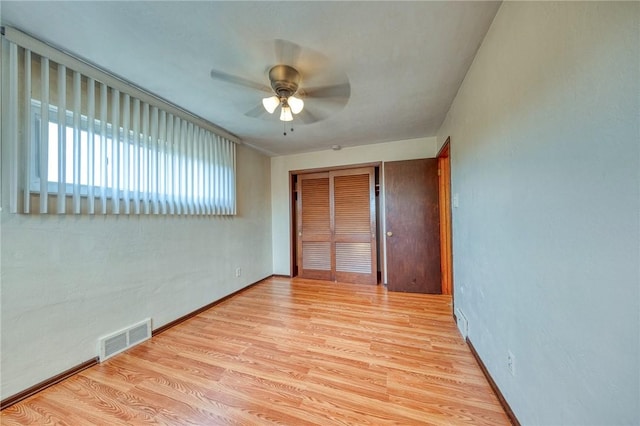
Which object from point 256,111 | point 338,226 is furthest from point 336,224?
point 256,111

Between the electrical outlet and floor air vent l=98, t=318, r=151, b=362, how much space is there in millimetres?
2847

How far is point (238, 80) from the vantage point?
73.0 inches

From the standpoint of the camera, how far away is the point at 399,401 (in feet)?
4.52

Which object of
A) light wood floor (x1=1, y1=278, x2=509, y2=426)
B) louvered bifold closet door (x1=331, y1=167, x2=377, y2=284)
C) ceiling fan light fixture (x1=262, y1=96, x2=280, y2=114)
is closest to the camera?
light wood floor (x1=1, y1=278, x2=509, y2=426)

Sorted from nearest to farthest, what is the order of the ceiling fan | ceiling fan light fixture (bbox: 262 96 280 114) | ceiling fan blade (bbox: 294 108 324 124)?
the ceiling fan, ceiling fan light fixture (bbox: 262 96 280 114), ceiling fan blade (bbox: 294 108 324 124)

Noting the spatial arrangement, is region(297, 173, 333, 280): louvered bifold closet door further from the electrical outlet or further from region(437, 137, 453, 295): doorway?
the electrical outlet

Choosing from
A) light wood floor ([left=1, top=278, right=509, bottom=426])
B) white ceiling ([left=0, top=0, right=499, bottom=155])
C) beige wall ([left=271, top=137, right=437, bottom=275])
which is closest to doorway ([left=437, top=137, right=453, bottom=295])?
beige wall ([left=271, top=137, right=437, bottom=275])

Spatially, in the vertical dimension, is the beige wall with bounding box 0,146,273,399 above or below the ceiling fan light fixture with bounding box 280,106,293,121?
below

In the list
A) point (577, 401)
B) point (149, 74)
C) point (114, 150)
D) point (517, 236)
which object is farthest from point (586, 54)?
point (114, 150)

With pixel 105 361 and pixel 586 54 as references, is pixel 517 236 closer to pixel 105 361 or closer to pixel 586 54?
pixel 586 54

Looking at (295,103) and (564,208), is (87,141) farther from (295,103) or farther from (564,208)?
(564,208)

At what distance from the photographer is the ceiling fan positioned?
1.59m

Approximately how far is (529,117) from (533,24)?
0.39m

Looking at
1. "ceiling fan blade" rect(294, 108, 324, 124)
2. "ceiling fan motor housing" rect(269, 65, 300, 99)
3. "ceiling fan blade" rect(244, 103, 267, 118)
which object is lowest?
"ceiling fan motor housing" rect(269, 65, 300, 99)
